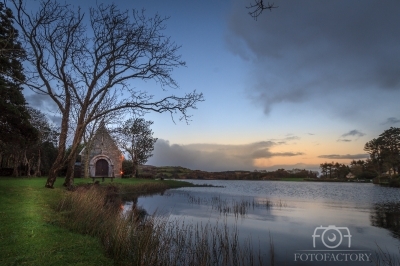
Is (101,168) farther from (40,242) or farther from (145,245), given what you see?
(145,245)

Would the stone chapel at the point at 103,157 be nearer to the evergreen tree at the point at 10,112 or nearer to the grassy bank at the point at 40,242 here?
the evergreen tree at the point at 10,112

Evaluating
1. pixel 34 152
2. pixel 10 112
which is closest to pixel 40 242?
pixel 10 112

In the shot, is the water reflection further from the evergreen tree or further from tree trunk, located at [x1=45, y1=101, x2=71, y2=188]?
the evergreen tree

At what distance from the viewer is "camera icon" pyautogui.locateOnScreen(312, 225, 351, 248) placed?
11.2 meters

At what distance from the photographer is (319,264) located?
8.30m

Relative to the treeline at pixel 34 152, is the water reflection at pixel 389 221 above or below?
below

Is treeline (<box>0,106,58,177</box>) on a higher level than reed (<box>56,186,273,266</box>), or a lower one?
higher

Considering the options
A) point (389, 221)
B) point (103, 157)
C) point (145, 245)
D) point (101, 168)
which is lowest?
point (389, 221)

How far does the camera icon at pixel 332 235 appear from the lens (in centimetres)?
1117

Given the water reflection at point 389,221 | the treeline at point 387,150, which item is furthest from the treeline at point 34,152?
the treeline at point 387,150

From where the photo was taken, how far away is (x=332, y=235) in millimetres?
Answer: 12602

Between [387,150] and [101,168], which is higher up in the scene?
[387,150]

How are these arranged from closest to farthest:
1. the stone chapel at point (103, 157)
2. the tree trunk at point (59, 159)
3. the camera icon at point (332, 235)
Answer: the camera icon at point (332, 235), the tree trunk at point (59, 159), the stone chapel at point (103, 157)

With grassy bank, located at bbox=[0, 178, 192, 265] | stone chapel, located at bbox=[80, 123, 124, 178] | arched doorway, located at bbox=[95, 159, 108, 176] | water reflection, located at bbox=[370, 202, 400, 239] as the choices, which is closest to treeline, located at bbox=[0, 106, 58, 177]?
stone chapel, located at bbox=[80, 123, 124, 178]
